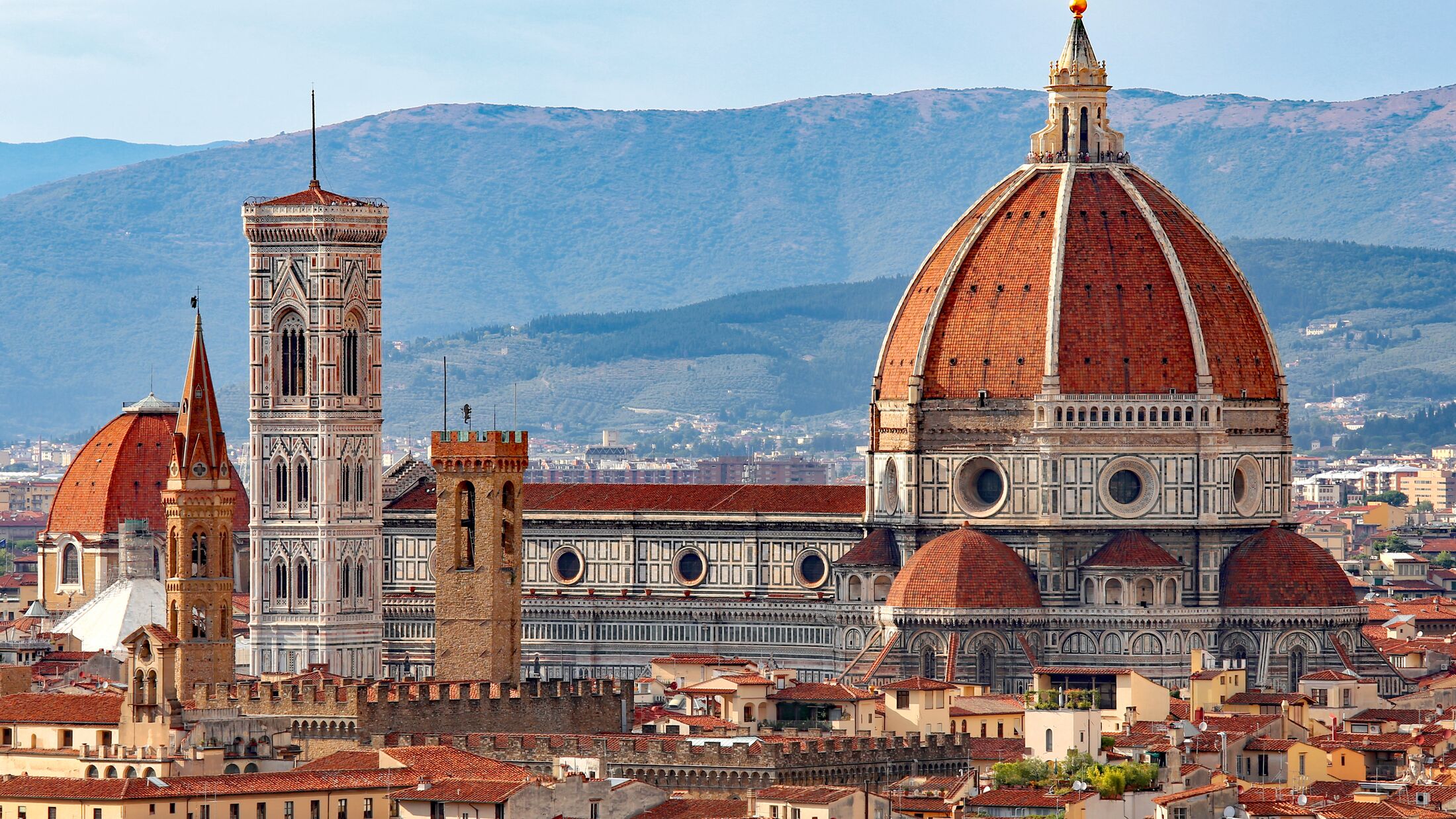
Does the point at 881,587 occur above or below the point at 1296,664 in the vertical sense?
above

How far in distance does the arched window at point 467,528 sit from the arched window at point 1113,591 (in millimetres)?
32605

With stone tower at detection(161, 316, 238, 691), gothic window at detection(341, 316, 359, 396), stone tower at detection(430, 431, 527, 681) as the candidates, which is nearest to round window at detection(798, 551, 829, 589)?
Result: gothic window at detection(341, 316, 359, 396)

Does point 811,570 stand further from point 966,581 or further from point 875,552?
point 966,581

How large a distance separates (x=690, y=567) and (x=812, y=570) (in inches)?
152

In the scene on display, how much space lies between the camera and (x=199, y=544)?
102188mm

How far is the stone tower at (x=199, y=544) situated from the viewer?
98.8 m

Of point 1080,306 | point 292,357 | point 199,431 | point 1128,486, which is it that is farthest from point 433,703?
point 292,357

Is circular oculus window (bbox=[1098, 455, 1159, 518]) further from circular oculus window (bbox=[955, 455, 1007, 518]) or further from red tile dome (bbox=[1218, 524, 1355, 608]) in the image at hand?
circular oculus window (bbox=[955, 455, 1007, 518])

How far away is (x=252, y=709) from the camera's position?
86.4 meters

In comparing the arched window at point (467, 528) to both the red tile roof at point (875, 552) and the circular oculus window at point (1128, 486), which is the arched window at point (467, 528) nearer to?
the red tile roof at point (875, 552)

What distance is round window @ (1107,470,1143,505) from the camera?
415 feet

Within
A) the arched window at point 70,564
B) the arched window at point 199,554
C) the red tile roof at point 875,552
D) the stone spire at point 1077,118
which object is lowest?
the arched window at point 70,564

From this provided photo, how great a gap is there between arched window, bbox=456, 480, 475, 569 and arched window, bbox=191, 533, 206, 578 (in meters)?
8.61

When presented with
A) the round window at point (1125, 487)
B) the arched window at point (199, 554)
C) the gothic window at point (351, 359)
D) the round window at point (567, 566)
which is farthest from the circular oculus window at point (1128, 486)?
the arched window at point (199, 554)
